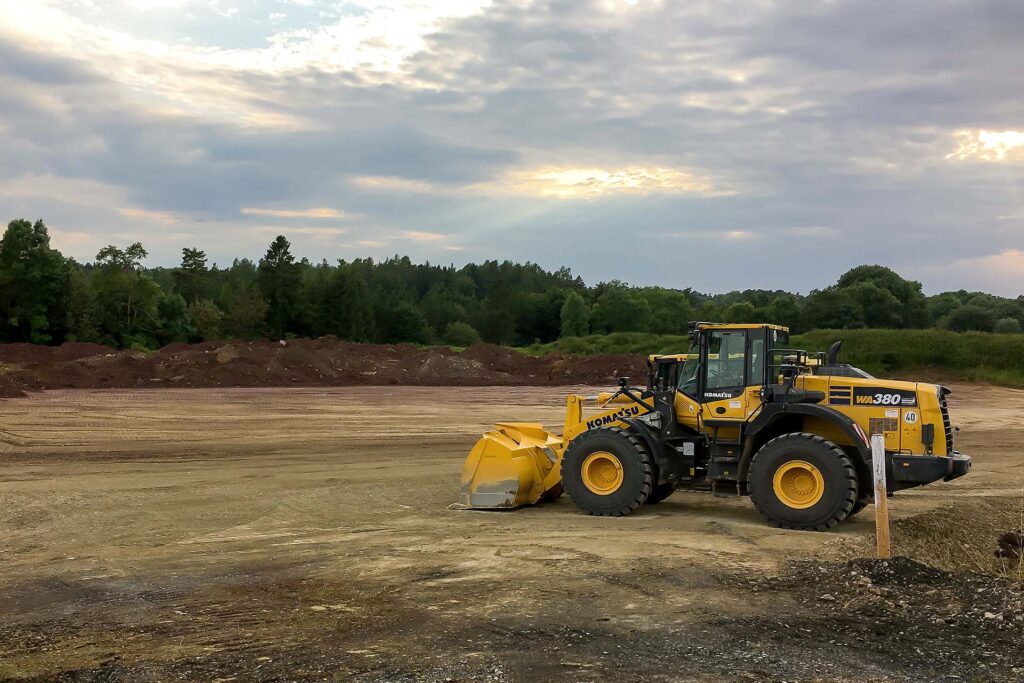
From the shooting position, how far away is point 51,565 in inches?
363

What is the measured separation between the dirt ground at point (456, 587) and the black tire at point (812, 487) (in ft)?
1.08

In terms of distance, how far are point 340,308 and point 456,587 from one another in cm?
7700

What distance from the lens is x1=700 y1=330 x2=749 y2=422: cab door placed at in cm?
1127

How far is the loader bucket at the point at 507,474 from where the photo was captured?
12.0 metres

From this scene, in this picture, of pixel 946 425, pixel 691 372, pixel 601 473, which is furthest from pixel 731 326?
pixel 946 425

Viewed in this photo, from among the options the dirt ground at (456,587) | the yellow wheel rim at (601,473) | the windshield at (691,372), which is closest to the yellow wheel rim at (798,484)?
the dirt ground at (456,587)

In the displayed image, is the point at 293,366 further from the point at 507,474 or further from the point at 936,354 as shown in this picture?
the point at 507,474

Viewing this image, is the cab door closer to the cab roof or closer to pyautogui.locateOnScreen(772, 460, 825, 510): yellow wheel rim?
the cab roof

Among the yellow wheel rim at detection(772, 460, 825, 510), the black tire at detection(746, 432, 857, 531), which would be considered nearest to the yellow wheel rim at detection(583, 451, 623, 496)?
the black tire at detection(746, 432, 857, 531)

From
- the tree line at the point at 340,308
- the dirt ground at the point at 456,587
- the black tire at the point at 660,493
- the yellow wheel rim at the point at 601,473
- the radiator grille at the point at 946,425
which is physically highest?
the tree line at the point at 340,308

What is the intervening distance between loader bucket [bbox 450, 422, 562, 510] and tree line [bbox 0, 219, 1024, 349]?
91.5ft

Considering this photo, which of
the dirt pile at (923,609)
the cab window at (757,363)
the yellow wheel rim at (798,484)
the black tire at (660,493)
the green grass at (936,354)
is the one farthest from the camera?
the green grass at (936,354)

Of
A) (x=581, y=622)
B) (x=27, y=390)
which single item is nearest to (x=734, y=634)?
(x=581, y=622)

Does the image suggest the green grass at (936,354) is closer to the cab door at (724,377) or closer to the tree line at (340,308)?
the tree line at (340,308)
